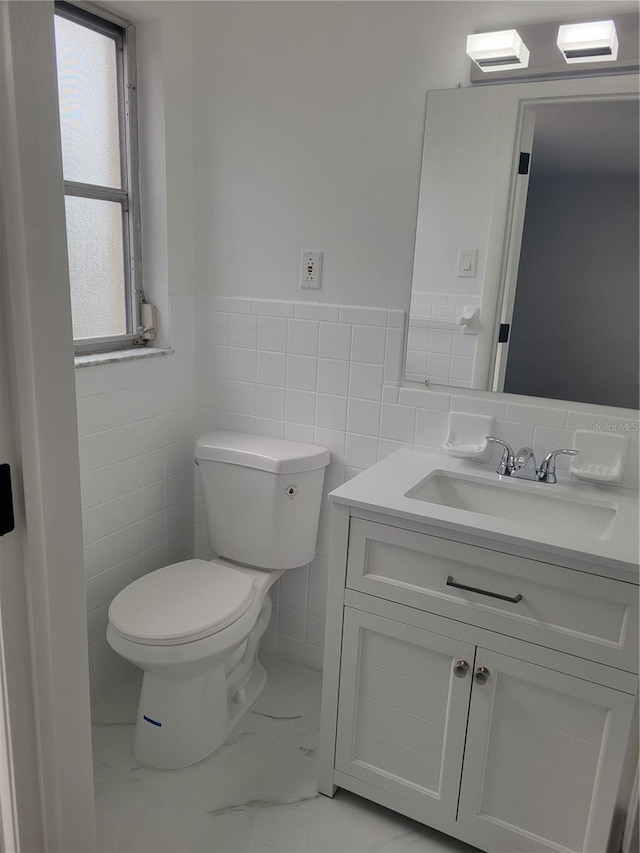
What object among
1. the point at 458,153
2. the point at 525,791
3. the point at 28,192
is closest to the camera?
the point at 28,192

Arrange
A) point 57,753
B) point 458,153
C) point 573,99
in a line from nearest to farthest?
1. point 57,753
2. point 573,99
3. point 458,153

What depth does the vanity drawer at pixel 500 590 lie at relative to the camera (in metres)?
1.29

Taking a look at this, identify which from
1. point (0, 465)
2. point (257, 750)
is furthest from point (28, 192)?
point (257, 750)

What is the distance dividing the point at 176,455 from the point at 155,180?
0.90 m

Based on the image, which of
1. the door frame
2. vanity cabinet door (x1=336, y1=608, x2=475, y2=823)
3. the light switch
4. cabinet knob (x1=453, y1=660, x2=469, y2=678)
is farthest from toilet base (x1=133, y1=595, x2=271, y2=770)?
the light switch

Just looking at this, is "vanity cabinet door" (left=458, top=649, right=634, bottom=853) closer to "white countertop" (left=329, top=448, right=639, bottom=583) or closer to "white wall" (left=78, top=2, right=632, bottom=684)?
"white countertop" (left=329, top=448, right=639, bottom=583)

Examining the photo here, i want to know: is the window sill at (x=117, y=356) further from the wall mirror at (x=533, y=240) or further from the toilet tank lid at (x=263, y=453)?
the wall mirror at (x=533, y=240)

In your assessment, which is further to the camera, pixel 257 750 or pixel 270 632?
pixel 270 632

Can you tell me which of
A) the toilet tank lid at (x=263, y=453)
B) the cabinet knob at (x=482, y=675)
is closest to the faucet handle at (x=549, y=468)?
the cabinet knob at (x=482, y=675)

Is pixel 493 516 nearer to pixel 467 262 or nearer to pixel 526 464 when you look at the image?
pixel 526 464

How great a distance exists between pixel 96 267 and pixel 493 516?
1.37m

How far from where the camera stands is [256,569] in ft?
6.80

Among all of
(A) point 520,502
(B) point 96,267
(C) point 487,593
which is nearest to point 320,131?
(B) point 96,267

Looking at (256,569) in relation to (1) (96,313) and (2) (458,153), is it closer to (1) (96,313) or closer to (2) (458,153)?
(1) (96,313)
